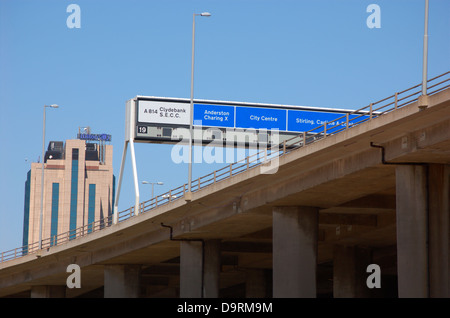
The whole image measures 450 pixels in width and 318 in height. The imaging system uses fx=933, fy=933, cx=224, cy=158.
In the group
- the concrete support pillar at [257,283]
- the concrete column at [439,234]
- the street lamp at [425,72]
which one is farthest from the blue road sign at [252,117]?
the street lamp at [425,72]

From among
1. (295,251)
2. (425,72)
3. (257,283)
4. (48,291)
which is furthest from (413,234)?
(48,291)

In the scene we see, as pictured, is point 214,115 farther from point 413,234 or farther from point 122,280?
point 413,234

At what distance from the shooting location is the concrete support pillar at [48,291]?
86375 millimetres

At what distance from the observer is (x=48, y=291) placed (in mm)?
86500

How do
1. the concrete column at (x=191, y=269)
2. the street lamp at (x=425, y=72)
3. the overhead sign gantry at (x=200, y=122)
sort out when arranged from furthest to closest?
the overhead sign gantry at (x=200, y=122), the concrete column at (x=191, y=269), the street lamp at (x=425, y=72)

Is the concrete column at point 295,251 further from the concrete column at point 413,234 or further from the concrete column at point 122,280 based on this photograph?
the concrete column at point 122,280

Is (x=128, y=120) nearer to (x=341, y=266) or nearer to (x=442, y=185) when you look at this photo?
(x=341, y=266)

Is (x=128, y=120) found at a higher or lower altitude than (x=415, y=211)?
higher

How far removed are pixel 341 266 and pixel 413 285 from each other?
29528 mm

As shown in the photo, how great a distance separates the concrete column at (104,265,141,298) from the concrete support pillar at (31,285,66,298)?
45.5 feet

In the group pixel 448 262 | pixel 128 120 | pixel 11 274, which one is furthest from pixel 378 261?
pixel 448 262

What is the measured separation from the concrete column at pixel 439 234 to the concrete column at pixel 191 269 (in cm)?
2413

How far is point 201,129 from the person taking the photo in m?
62.5
